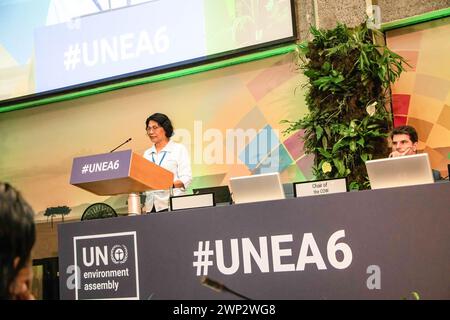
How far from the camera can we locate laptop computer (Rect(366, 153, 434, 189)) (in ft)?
9.77

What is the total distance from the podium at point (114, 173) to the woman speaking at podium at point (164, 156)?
155 cm

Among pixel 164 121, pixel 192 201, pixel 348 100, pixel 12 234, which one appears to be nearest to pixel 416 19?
pixel 348 100

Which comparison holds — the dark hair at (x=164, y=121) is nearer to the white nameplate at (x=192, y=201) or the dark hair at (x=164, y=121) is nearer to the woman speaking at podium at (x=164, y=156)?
the woman speaking at podium at (x=164, y=156)

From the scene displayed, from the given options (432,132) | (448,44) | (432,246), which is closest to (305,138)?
(432,132)

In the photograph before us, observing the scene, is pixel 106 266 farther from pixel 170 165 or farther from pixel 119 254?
pixel 170 165

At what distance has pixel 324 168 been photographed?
4879 millimetres

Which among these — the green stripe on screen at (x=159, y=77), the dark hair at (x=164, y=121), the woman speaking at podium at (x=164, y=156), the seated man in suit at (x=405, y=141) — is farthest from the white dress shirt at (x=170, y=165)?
the seated man in suit at (x=405, y=141)

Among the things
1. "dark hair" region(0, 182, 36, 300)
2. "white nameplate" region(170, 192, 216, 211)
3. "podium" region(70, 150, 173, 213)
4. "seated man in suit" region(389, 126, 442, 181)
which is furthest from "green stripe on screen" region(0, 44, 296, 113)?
"dark hair" region(0, 182, 36, 300)

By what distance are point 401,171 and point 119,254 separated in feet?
4.96

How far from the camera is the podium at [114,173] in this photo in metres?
3.80

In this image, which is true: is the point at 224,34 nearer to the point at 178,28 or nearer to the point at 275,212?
the point at 178,28

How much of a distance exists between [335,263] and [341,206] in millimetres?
258

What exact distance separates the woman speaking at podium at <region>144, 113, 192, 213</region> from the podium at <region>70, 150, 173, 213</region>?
1545 mm
